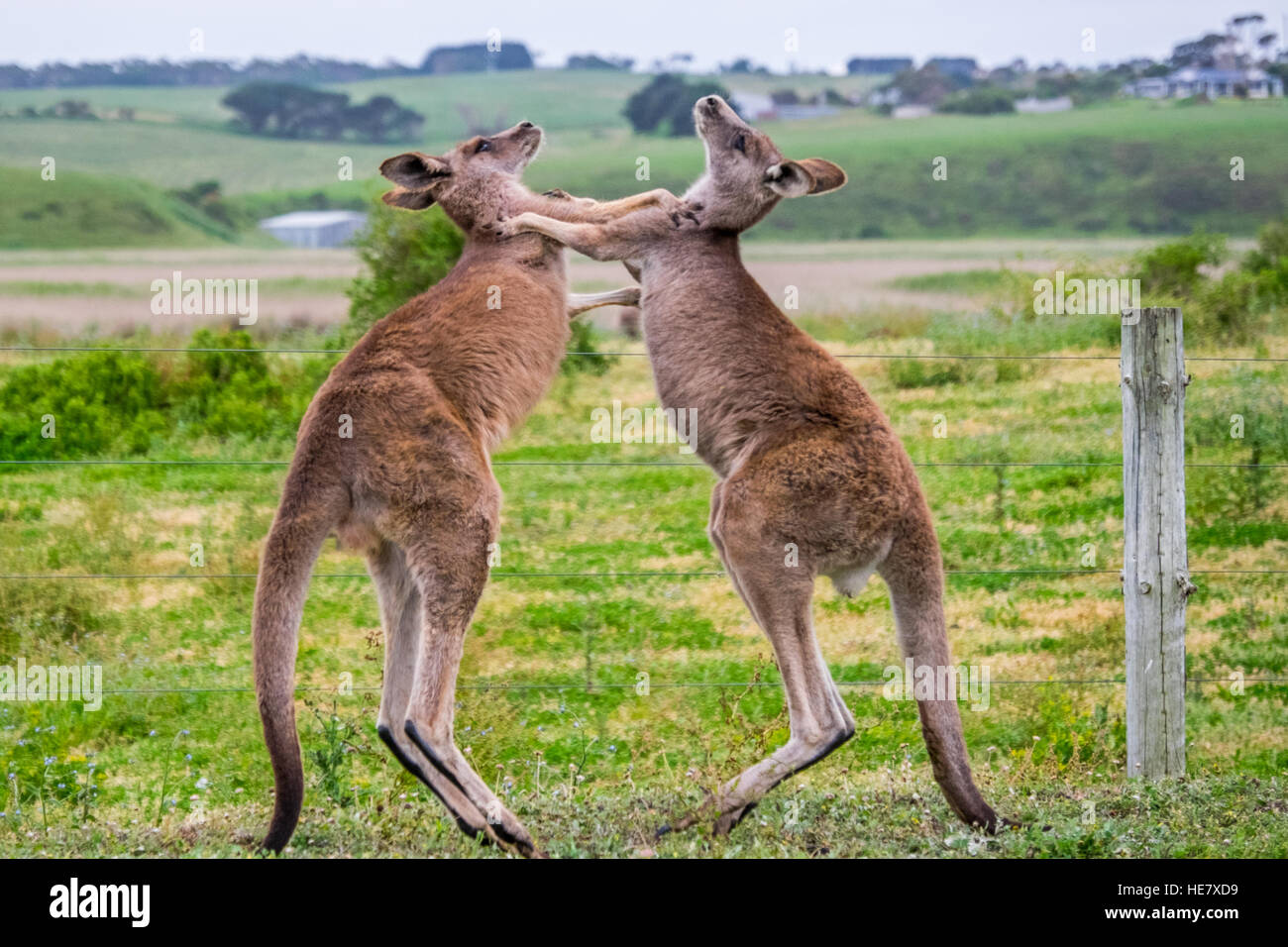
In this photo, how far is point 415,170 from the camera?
19.6 ft

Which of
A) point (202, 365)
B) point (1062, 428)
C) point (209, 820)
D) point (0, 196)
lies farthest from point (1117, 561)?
point (0, 196)

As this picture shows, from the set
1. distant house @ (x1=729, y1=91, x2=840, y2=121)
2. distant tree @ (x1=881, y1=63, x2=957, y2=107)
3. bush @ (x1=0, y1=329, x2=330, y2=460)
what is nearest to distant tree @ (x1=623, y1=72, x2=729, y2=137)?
distant house @ (x1=729, y1=91, x2=840, y2=121)

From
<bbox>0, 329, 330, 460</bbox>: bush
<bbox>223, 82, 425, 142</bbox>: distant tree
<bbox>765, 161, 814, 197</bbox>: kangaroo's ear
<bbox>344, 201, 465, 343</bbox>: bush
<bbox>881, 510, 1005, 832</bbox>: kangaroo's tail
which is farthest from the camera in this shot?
<bbox>223, 82, 425, 142</bbox>: distant tree

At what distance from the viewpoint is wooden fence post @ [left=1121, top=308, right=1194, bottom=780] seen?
642 cm

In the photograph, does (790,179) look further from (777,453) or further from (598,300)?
(777,453)

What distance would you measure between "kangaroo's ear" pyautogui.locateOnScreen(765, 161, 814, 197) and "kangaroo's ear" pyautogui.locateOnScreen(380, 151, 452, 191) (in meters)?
1.50

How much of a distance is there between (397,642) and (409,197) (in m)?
2.07

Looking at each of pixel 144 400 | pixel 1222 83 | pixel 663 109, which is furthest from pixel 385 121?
pixel 144 400

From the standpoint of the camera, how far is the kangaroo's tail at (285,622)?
490cm

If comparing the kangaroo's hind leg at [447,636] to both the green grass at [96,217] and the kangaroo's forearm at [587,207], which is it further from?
the green grass at [96,217]

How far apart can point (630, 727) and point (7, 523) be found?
245 inches

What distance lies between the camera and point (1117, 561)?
10.4 m

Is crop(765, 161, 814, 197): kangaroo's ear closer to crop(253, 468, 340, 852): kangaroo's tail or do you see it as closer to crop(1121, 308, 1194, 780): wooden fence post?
crop(1121, 308, 1194, 780): wooden fence post

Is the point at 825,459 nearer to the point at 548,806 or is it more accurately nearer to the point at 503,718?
the point at 548,806
